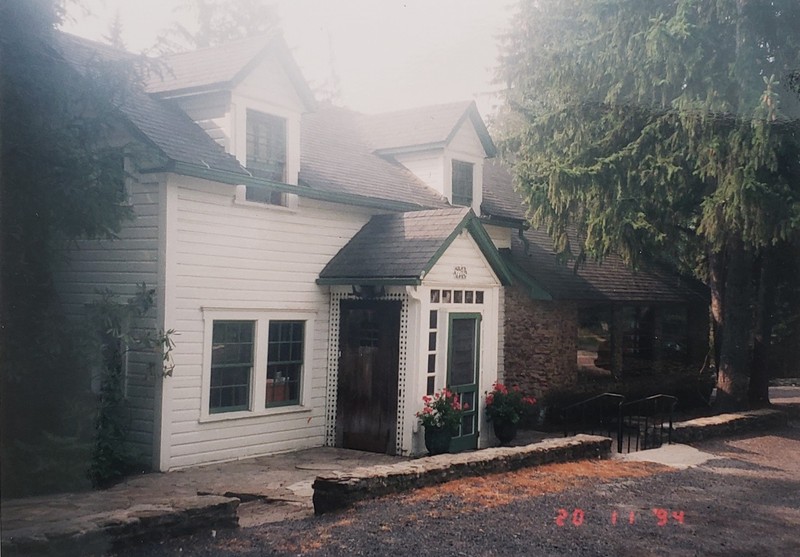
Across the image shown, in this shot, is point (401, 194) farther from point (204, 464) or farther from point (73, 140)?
point (73, 140)

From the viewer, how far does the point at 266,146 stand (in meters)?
14.4

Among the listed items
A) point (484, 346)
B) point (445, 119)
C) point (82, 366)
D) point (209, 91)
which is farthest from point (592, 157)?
point (82, 366)

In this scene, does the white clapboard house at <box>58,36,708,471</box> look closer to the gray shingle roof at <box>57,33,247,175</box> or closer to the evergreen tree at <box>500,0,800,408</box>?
the gray shingle roof at <box>57,33,247,175</box>

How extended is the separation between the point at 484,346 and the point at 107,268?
22.2 feet

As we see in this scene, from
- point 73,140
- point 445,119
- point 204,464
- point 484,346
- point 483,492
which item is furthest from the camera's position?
point 445,119

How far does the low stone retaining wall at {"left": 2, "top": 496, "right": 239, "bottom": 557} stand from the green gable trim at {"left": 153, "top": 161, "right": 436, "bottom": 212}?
17.4 feet

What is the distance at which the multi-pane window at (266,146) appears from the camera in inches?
561

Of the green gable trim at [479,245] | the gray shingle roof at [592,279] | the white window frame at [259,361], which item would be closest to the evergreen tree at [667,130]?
the gray shingle roof at [592,279]

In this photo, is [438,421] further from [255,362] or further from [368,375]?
[255,362]

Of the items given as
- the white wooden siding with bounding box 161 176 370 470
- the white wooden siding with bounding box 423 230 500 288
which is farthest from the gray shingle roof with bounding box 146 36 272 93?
the white wooden siding with bounding box 423 230 500 288

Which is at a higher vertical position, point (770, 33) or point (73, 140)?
point (770, 33)

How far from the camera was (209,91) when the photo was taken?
1385 cm

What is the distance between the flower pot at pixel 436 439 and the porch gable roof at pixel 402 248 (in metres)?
2.52
